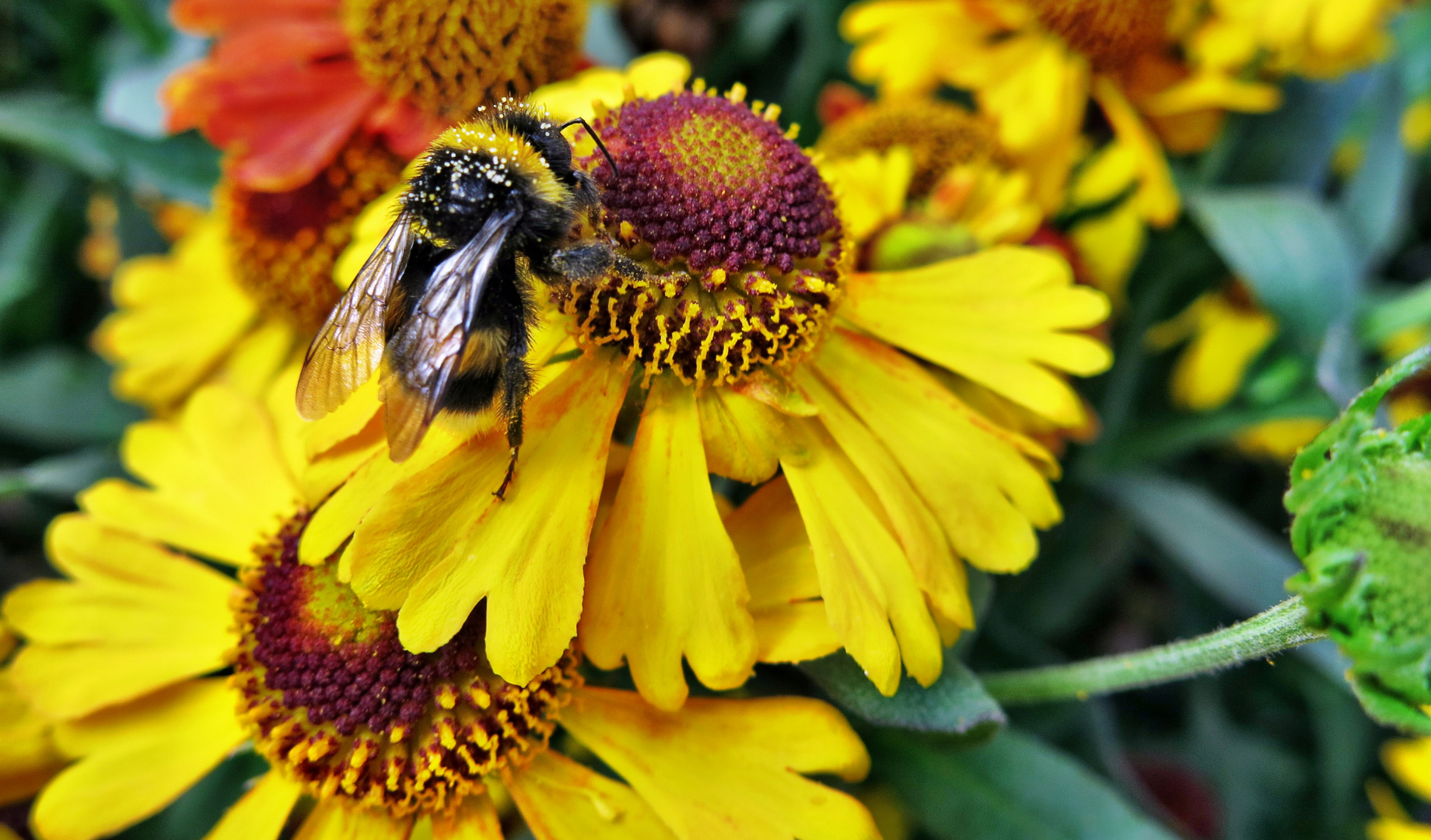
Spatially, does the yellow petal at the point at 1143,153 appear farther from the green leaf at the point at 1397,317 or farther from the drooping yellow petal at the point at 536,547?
the drooping yellow petal at the point at 536,547

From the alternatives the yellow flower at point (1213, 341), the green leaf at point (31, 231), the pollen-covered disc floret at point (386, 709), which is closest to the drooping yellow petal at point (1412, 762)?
the yellow flower at point (1213, 341)

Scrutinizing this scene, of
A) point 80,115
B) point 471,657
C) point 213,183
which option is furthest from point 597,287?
point 80,115

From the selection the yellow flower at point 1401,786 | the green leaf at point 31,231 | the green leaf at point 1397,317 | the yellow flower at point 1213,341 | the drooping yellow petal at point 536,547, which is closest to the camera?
the drooping yellow petal at point 536,547

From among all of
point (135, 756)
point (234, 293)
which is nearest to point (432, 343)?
point (135, 756)

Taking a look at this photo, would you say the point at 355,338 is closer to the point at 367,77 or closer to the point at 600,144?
the point at 600,144

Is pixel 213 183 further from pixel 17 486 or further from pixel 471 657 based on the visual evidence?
pixel 471 657

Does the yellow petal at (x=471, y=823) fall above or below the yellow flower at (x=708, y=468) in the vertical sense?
below
